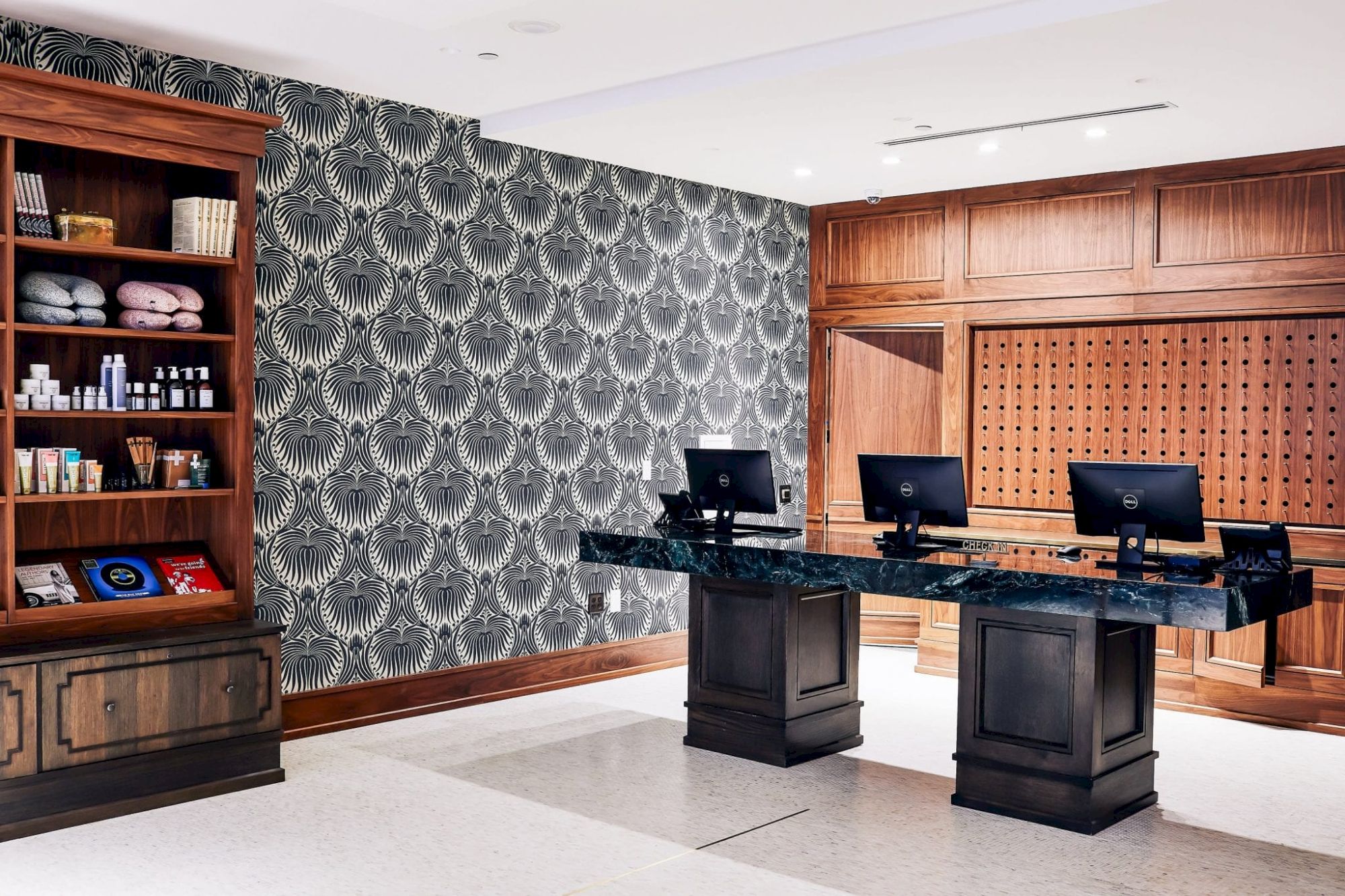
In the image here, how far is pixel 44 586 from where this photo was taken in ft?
14.3

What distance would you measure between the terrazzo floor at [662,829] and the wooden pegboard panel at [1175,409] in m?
1.41

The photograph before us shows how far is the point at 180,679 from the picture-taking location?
14.4 feet

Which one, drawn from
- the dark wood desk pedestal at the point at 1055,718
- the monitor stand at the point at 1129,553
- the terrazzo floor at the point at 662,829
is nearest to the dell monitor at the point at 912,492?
the dark wood desk pedestal at the point at 1055,718

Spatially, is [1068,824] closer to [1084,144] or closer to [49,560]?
[1084,144]

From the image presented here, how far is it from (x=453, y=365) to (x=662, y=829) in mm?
2682

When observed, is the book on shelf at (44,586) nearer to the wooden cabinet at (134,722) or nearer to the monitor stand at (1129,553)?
the wooden cabinet at (134,722)


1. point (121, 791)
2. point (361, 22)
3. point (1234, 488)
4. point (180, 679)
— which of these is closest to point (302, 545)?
point (180, 679)

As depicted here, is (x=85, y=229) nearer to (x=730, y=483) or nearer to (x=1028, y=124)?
(x=730, y=483)

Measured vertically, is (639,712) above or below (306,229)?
below

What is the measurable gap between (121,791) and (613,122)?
11.6ft

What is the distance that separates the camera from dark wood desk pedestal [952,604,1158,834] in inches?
163

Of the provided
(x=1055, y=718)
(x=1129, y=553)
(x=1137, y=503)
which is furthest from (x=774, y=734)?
(x=1137, y=503)

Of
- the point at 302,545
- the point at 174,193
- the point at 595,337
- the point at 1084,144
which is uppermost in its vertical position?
the point at 1084,144

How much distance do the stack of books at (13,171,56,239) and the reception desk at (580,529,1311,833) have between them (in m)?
2.51
